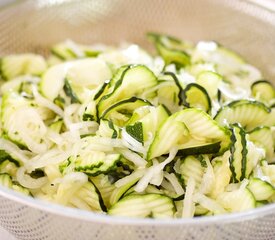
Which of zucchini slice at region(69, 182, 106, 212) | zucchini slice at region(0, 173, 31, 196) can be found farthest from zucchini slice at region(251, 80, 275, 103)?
zucchini slice at region(0, 173, 31, 196)

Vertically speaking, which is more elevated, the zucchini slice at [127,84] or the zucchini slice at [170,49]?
the zucchini slice at [127,84]

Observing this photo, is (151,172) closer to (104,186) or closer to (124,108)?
(104,186)

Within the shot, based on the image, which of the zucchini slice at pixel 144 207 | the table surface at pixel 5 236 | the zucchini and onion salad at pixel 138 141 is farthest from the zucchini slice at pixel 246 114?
the table surface at pixel 5 236

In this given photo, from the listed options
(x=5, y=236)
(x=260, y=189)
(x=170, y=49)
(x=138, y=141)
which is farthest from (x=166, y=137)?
(x=170, y=49)

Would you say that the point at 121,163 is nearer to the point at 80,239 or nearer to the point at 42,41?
the point at 80,239

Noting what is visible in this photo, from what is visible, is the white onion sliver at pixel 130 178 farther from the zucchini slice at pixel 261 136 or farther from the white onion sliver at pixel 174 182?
the zucchini slice at pixel 261 136

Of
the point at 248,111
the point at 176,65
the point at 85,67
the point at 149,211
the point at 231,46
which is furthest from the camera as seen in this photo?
the point at 231,46

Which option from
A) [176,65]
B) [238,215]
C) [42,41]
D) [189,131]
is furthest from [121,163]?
[42,41]
